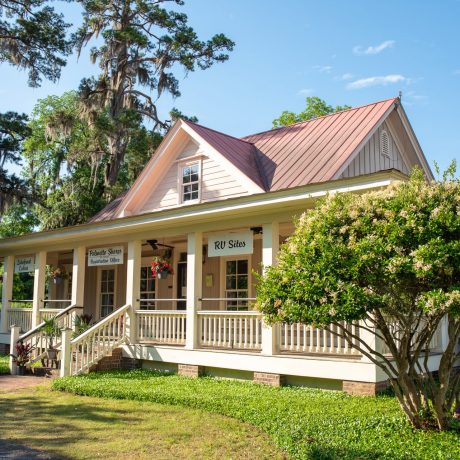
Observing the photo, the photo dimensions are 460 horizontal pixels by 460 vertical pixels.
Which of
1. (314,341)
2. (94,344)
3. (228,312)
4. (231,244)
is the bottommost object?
(94,344)

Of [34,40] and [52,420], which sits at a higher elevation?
[34,40]

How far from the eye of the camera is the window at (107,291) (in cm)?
1950

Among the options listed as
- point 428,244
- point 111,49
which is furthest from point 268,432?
→ point 111,49

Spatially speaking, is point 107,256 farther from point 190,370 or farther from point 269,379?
point 269,379

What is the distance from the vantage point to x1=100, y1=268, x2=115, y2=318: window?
1950 centimetres

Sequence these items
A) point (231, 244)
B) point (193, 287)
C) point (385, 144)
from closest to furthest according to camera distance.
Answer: point (231, 244) < point (193, 287) < point (385, 144)

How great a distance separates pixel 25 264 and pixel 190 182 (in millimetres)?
7090

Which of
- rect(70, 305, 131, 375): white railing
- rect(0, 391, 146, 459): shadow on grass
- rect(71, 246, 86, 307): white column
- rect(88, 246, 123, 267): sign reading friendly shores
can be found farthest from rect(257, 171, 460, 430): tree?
rect(71, 246, 86, 307): white column

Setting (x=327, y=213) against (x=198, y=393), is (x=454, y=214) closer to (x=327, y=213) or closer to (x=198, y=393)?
(x=327, y=213)

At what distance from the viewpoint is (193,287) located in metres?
12.6

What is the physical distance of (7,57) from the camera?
79.7ft

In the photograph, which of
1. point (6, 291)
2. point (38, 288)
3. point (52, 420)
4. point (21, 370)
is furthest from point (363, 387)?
point (6, 291)

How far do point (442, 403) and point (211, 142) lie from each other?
9722 millimetres

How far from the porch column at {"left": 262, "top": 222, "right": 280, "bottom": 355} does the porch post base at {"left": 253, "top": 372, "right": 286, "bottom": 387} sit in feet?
1.41
